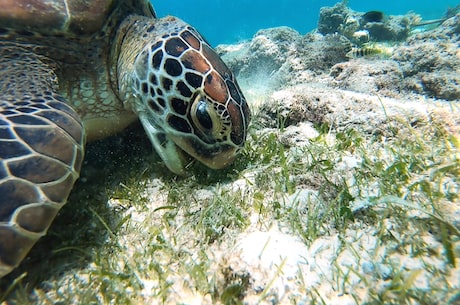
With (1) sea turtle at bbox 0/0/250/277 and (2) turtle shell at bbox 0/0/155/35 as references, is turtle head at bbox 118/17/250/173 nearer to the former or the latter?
(1) sea turtle at bbox 0/0/250/277

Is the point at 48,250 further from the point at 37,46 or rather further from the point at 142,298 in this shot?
the point at 37,46

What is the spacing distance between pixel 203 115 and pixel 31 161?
943 mm

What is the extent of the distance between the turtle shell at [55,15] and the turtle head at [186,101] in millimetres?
487

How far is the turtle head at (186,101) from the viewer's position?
6.11 feet

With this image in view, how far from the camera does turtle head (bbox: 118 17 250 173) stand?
186cm

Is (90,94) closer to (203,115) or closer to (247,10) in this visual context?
(203,115)

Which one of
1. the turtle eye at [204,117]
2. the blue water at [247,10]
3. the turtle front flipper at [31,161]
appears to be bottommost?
the turtle front flipper at [31,161]

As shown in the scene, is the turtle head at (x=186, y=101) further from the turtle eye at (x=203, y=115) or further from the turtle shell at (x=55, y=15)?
the turtle shell at (x=55, y=15)

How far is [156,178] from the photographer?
2027mm

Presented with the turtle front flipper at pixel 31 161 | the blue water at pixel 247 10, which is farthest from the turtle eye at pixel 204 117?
the blue water at pixel 247 10

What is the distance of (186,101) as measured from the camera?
1.89m

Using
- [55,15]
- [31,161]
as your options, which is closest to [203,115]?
[31,161]

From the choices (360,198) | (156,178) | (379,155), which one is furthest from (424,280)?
(156,178)

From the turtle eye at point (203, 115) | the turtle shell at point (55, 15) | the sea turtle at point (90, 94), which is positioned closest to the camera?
the sea turtle at point (90, 94)
